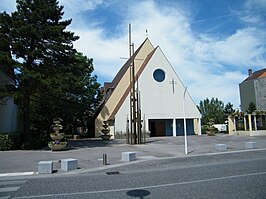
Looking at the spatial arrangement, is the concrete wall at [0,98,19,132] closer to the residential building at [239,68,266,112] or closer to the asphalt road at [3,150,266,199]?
the asphalt road at [3,150,266,199]

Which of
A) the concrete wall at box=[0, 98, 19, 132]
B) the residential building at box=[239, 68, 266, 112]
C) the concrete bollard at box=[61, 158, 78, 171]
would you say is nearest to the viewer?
the concrete bollard at box=[61, 158, 78, 171]

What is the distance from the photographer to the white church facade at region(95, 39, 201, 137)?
111 feet

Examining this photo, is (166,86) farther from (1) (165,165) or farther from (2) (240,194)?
(2) (240,194)

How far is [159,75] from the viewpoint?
36.6 meters

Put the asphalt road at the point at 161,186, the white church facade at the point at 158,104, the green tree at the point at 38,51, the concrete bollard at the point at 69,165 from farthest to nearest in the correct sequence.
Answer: the white church facade at the point at 158,104, the green tree at the point at 38,51, the concrete bollard at the point at 69,165, the asphalt road at the point at 161,186

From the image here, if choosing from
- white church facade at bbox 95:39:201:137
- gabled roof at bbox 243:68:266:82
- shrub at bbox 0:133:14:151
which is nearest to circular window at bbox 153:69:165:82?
white church facade at bbox 95:39:201:137

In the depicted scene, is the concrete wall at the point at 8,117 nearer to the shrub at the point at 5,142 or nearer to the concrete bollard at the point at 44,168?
the shrub at the point at 5,142

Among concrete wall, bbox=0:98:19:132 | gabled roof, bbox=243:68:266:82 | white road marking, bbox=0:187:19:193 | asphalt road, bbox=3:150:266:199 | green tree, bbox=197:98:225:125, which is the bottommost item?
white road marking, bbox=0:187:19:193

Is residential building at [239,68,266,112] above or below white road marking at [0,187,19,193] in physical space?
above

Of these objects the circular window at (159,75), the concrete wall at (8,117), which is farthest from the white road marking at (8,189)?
the circular window at (159,75)

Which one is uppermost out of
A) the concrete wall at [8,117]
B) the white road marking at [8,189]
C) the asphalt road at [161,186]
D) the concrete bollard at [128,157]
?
the concrete wall at [8,117]

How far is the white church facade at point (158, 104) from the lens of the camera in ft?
111

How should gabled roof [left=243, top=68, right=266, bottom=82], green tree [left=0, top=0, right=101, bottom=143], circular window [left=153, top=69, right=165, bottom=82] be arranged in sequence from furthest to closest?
gabled roof [left=243, top=68, right=266, bottom=82]
circular window [left=153, top=69, right=165, bottom=82]
green tree [left=0, top=0, right=101, bottom=143]

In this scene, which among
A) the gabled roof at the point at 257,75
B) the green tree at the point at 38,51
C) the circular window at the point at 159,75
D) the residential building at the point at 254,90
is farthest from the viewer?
the gabled roof at the point at 257,75
